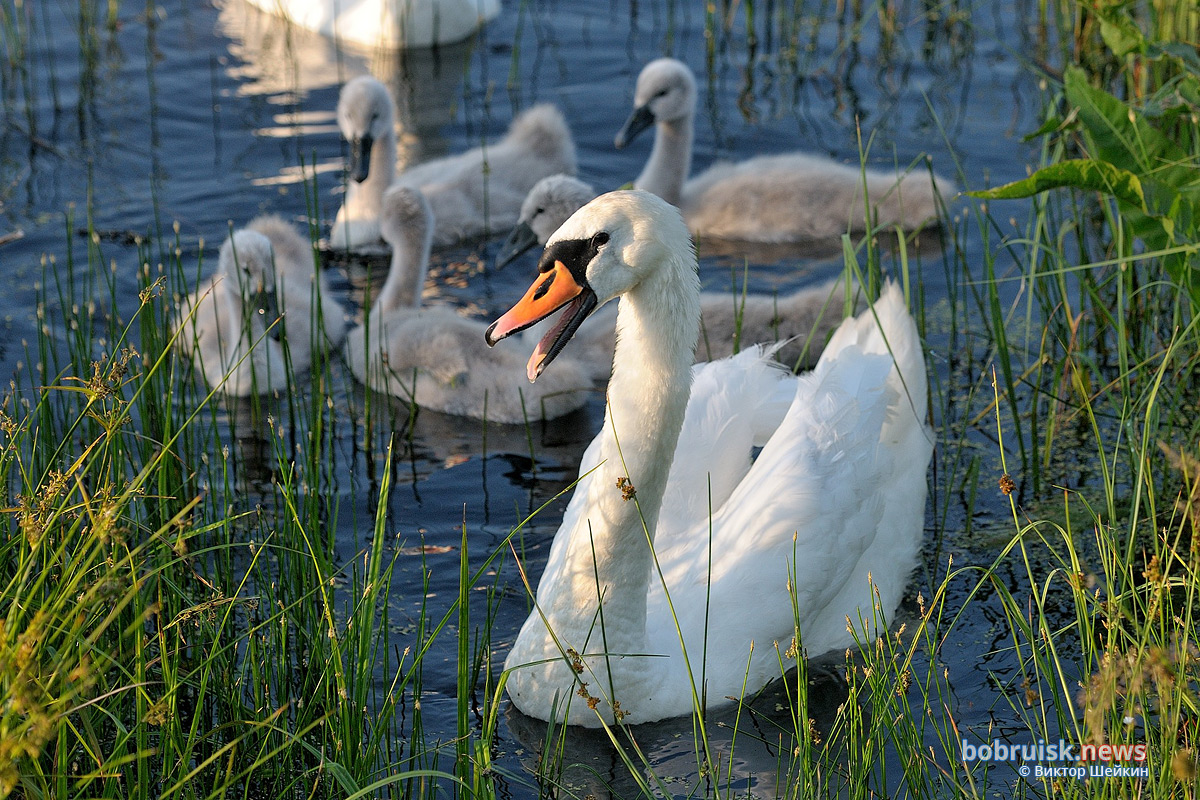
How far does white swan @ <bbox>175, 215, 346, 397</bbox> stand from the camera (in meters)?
6.30

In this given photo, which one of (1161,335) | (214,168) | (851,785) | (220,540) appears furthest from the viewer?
(214,168)

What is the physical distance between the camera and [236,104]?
942 cm

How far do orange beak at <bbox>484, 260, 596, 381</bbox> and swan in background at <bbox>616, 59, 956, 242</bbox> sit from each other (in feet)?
13.8

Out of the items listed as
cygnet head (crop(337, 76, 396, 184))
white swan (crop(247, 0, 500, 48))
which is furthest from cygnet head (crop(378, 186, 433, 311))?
white swan (crop(247, 0, 500, 48))

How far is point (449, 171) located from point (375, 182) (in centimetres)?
50

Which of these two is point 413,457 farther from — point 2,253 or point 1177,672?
point 1177,672

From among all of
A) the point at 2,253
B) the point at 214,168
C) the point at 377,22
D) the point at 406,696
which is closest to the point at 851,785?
the point at 406,696

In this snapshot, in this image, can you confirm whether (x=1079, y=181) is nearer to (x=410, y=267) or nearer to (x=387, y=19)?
(x=410, y=267)

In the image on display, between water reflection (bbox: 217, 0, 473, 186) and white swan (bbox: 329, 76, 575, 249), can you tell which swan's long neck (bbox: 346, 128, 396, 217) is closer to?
white swan (bbox: 329, 76, 575, 249)

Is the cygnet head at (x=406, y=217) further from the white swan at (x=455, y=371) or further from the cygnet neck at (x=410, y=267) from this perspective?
the white swan at (x=455, y=371)

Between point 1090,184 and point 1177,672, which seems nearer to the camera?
point 1177,672

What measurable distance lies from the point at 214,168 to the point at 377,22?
2.26 m

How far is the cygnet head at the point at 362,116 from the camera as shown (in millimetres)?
7758

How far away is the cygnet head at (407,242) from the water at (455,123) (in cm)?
49
